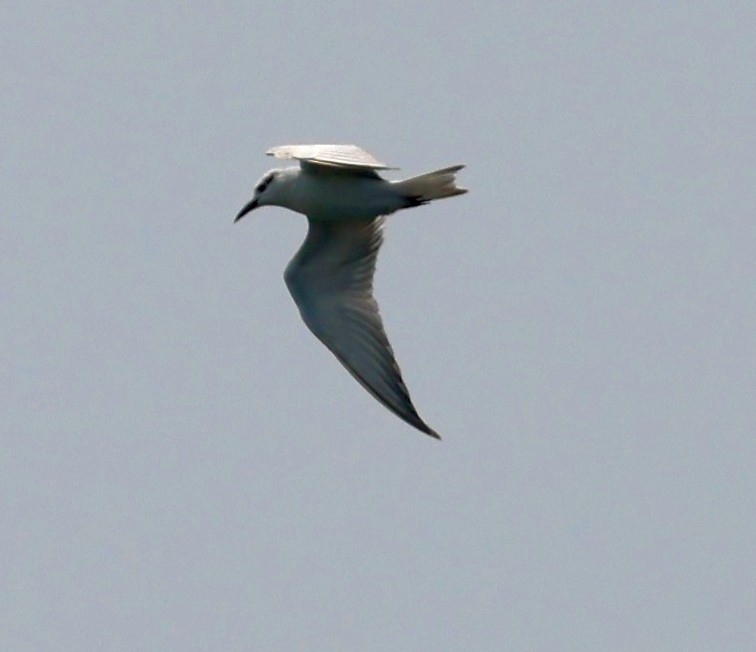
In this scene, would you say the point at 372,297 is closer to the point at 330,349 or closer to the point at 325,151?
the point at 330,349

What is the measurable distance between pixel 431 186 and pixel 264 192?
1.49 m

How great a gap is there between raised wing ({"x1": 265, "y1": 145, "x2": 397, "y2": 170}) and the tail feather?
1.26 ft

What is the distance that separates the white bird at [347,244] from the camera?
14.5 m

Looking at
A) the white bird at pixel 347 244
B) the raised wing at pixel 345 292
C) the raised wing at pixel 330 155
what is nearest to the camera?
the raised wing at pixel 330 155

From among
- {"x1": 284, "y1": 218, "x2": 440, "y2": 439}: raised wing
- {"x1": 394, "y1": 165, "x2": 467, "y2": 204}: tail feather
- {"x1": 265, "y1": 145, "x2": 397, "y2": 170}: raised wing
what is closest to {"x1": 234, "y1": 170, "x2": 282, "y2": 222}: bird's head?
{"x1": 284, "y1": 218, "x2": 440, "y2": 439}: raised wing

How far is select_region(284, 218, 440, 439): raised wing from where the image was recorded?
15023mm

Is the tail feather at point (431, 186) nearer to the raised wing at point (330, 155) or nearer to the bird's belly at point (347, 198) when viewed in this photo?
the bird's belly at point (347, 198)

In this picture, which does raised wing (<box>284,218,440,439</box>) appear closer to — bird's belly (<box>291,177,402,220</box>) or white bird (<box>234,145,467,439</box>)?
white bird (<box>234,145,467,439</box>)

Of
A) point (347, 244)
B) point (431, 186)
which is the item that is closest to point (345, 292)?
point (347, 244)

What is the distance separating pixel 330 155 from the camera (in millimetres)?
13836

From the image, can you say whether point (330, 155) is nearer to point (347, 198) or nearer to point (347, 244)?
point (347, 198)

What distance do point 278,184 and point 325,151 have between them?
A: 113 cm

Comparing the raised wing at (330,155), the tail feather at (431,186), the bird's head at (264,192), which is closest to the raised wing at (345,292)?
the bird's head at (264,192)

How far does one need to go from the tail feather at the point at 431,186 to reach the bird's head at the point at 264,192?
109 centimetres
